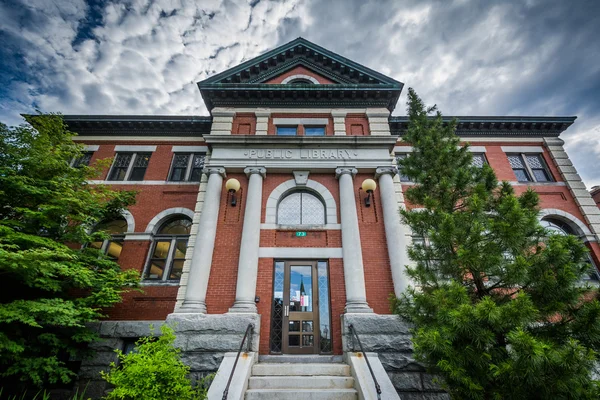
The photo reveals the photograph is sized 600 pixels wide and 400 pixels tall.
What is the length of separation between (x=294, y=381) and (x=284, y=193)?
5886 millimetres

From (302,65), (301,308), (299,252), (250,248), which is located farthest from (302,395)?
(302,65)

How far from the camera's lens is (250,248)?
8.41m

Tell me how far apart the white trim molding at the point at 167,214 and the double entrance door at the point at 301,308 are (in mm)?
4659

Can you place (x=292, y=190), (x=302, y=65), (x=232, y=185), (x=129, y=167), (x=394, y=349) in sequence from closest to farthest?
(x=394, y=349)
(x=232, y=185)
(x=292, y=190)
(x=129, y=167)
(x=302, y=65)

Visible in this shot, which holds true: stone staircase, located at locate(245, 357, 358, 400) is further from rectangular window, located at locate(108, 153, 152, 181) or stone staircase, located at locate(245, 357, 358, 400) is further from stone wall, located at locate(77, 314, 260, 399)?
rectangular window, located at locate(108, 153, 152, 181)

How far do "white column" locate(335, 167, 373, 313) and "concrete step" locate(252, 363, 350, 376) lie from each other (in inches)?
65.0

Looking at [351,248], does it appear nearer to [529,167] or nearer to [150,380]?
[150,380]

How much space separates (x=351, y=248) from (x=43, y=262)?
7926 millimetres

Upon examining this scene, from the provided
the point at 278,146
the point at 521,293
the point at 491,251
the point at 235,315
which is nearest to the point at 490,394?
the point at 521,293

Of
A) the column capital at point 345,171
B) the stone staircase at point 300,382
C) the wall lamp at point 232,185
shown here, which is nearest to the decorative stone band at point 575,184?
the column capital at point 345,171

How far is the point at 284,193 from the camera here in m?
9.83

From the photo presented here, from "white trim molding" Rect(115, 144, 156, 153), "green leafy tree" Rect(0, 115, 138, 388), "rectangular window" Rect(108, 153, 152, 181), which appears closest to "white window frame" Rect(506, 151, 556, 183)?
"green leafy tree" Rect(0, 115, 138, 388)

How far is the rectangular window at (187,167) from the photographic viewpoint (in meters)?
11.8

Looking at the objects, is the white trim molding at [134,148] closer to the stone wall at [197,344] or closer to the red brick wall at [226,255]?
the red brick wall at [226,255]
